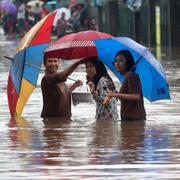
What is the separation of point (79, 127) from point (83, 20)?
3933cm

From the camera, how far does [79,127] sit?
45.8 feet

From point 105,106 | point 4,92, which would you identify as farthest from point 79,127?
point 4,92

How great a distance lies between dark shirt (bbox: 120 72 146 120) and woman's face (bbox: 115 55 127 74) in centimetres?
15

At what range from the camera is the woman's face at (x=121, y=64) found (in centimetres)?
1379

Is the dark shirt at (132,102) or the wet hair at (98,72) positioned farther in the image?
the wet hair at (98,72)

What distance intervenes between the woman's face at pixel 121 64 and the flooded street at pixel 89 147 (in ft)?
2.30

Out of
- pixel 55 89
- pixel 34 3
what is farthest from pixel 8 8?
pixel 55 89

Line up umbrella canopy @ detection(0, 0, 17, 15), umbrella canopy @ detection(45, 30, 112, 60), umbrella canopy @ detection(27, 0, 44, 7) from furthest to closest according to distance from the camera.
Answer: umbrella canopy @ detection(27, 0, 44, 7), umbrella canopy @ detection(0, 0, 17, 15), umbrella canopy @ detection(45, 30, 112, 60)

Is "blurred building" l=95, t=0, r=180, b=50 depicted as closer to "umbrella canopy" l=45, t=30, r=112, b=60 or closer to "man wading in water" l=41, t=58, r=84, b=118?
"umbrella canopy" l=45, t=30, r=112, b=60

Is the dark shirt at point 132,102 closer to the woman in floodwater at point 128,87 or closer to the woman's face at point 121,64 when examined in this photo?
the woman in floodwater at point 128,87

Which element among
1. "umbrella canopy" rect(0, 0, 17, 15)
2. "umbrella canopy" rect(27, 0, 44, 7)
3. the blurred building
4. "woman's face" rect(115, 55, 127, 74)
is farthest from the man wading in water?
"umbrella canopy" rect(27, 0, 44, 7)

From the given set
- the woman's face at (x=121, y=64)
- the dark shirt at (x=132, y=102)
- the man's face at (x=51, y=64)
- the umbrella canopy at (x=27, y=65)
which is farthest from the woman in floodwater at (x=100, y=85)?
the umbrella canopy at (x=27, y=65)

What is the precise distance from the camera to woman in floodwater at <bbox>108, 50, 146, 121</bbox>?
45.1 ft

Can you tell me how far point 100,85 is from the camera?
14.1m
